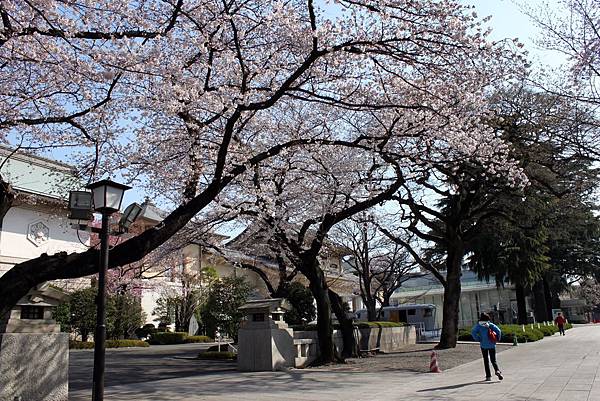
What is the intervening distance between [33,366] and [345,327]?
1165 centimetres

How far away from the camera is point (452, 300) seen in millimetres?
20891

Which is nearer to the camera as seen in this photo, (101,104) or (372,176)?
(101,104)

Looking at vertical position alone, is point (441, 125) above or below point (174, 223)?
above

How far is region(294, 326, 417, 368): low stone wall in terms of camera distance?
1593cm

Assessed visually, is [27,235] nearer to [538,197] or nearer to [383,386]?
[383,386]

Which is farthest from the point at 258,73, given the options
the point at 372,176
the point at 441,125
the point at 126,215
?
the point at 372,176

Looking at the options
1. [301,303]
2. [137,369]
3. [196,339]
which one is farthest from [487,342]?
[196,339]

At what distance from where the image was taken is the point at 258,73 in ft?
32.1

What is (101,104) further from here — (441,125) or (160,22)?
(441,125)

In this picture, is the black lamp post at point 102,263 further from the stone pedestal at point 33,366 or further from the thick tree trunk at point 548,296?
the thick tree trunk at point 548,296

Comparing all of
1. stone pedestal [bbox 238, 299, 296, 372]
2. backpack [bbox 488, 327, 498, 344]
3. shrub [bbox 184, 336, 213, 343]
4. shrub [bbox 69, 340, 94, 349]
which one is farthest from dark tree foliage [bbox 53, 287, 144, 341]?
backpack [bbox 488, 327, 498, 344]

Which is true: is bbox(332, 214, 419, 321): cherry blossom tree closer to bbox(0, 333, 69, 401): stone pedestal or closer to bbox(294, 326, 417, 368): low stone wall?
bbox(294, 326, 417, 368): low stone wall

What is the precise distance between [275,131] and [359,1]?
24.9 ft

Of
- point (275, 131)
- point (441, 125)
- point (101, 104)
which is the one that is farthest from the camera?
point (275, 131)
